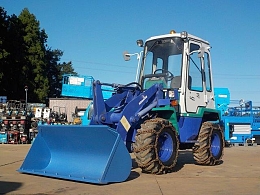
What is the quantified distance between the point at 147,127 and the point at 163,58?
2.61 m

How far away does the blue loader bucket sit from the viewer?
6500mm

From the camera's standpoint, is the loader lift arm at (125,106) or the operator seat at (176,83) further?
the operator seat at (176,83)

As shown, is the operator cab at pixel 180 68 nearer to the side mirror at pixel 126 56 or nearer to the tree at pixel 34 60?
the side mirror at pixel 126 56

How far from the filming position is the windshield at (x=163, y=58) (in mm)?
8930

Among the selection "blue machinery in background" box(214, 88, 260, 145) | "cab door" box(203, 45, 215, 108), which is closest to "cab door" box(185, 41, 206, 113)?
"cab door" box(203, 45, 215, 108)

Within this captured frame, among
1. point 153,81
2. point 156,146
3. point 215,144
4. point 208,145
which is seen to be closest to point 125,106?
point 156,146

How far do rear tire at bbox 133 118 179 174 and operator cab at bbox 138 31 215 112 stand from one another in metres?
1.14

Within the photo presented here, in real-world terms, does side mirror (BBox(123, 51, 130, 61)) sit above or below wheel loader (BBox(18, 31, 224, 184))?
above

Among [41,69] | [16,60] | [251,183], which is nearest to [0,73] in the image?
[16,60]

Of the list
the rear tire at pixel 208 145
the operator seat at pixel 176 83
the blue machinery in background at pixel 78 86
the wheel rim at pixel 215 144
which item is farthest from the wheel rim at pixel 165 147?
the blue machinery in background at pixel 78 86

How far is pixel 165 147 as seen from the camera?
7.76 m

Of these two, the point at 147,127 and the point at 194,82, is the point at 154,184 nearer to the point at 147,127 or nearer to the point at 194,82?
the point at 147,127

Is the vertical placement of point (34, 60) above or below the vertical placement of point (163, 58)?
above

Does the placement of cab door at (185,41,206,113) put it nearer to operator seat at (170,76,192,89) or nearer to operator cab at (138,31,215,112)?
operator cab at (138,31,215,112)
